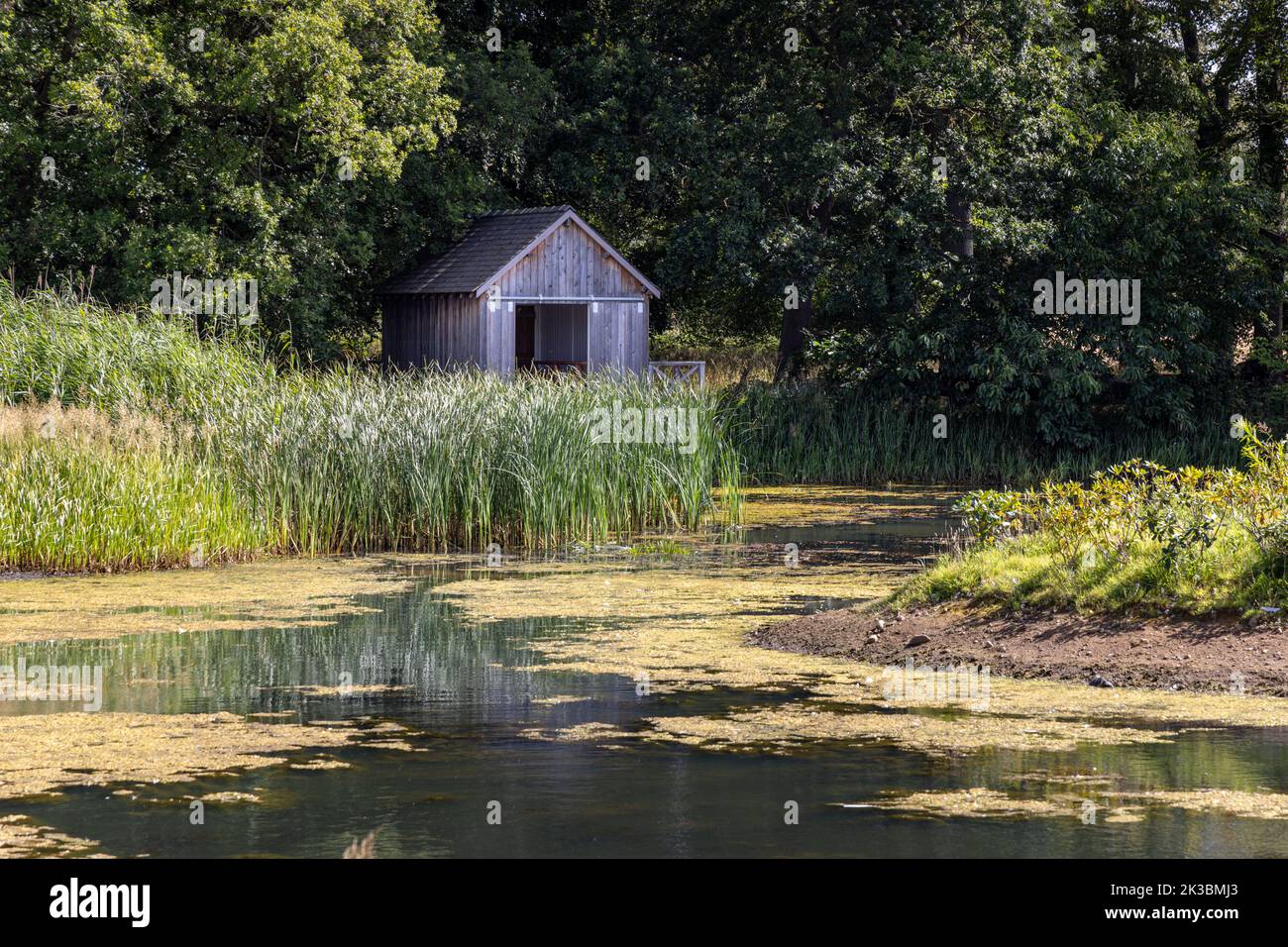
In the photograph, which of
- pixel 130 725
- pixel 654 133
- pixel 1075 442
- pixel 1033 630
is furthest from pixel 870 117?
pixel 130 725

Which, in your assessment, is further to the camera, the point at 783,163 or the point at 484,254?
the point at 783,163

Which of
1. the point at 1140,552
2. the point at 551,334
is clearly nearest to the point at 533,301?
the point at 551,334

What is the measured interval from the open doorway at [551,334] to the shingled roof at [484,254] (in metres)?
2.06

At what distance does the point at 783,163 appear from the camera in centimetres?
3058

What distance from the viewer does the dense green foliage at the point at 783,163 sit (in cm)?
2547

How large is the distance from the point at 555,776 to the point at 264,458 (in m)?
9.92

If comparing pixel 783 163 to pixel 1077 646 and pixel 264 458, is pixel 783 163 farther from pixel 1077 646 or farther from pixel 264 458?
pixel 1077 646

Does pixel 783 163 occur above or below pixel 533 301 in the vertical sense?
above

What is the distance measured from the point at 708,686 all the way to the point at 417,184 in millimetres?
22142

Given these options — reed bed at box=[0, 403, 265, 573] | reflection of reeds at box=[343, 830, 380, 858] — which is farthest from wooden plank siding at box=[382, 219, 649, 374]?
reflection of reeds at box=[343, 830, 380, 858]

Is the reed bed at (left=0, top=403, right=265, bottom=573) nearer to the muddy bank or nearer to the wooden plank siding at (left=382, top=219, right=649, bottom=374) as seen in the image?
the muddy bank

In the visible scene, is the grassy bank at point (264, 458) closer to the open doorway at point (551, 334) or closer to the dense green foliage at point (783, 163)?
the dense green foliage at point (783, 163)

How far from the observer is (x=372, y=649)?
36.7 feet

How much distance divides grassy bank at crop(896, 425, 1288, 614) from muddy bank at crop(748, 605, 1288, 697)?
0.45 feet
